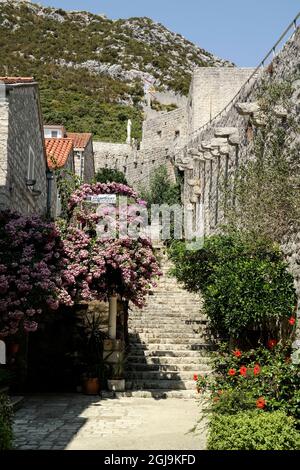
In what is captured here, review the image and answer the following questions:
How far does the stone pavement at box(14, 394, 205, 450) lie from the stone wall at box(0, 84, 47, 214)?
436cm

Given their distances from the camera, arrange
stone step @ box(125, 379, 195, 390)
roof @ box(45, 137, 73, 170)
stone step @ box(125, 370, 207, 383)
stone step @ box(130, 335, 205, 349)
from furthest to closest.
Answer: roof @ box(45, 137, 73, 170), stone step @ box(130, 335, 205, 349), stone step @ box(125, 370, 207, 383), stone step @ box(125, 379, 195, 390)

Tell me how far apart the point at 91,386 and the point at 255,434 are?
7.26 meters

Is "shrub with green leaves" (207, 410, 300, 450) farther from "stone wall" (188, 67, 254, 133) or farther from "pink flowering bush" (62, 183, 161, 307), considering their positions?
"stone wall" (188, 67, 254, 133)

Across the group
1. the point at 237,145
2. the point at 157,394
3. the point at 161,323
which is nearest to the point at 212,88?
the point at 237,145

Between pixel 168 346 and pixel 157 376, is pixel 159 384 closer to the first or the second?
pixel 157 376

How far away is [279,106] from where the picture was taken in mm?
13539

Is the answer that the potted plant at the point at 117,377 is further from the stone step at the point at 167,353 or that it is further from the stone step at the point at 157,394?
the stone step at the point at 167,353

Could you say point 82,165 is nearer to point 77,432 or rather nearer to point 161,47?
point 77,432

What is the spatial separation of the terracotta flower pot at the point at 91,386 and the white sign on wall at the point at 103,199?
12.2 ft

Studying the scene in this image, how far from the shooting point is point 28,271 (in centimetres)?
1120

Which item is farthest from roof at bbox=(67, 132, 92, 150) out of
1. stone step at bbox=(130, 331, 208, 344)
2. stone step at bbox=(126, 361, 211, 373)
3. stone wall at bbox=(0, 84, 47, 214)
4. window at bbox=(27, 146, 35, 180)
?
stone step at bbox=(126, 361, 211, 373)

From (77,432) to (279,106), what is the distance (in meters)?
Result: 8.20

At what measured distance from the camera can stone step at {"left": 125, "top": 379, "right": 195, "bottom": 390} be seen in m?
13.6

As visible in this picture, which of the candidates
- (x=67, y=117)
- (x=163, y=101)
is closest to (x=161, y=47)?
(x=163, y=101)
